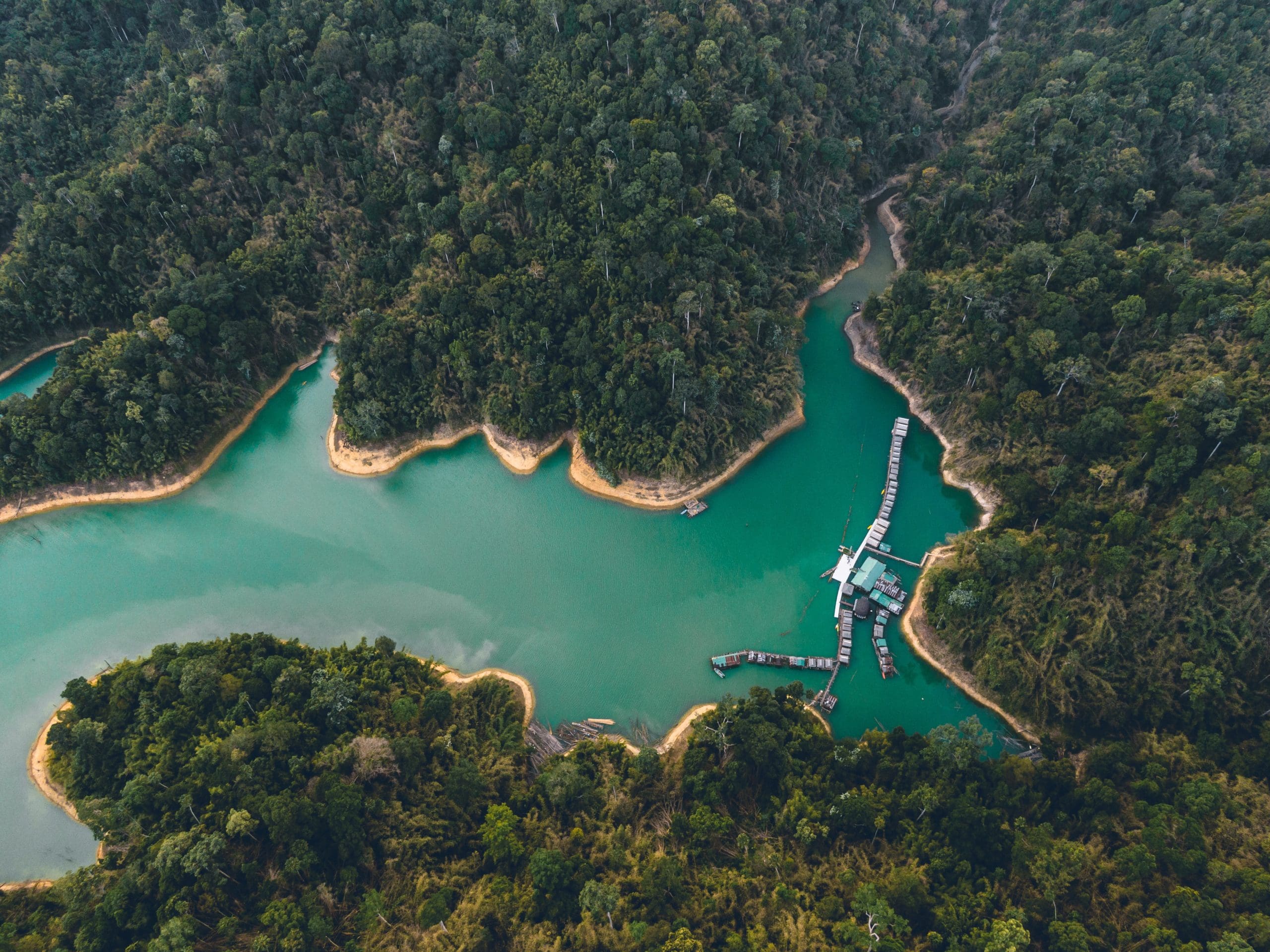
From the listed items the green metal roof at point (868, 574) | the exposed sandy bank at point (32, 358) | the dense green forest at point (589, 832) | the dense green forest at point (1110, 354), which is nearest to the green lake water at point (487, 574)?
the green metal roof at point (868, 574)

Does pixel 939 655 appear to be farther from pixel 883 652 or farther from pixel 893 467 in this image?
pixel 893 467

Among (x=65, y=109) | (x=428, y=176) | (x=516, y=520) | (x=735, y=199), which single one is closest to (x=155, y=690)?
(x=516, y=520)

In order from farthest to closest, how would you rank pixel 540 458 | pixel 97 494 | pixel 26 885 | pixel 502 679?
1. pixel 540 458
2. pixel 97 494
3. pixel 502 679
4. pixel 26 885

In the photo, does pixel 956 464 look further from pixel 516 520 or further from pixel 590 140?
pixel 590 140

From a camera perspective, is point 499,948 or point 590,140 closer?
point 499,948

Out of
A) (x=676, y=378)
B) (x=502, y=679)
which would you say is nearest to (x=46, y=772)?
(x=502, y=679)

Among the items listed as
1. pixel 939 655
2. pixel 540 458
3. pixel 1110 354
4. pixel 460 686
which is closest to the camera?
pixel 460 686
